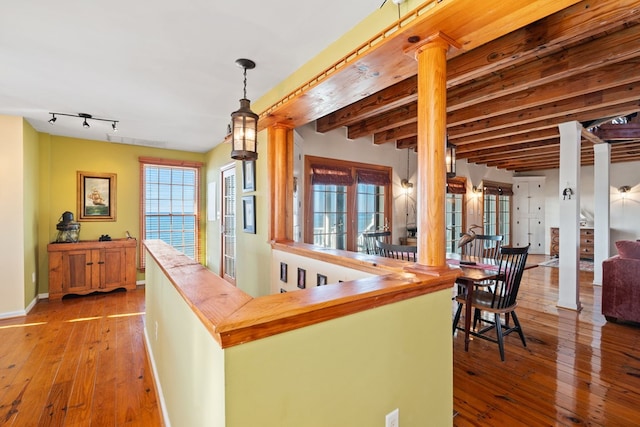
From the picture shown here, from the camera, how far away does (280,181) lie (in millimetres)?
3102

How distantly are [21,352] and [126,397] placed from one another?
155 cm

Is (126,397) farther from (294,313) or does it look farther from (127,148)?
(127,148)

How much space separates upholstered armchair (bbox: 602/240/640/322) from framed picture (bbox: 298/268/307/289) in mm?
3570

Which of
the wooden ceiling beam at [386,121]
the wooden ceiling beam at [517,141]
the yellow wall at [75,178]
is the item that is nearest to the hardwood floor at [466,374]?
the yellow wall at [75,178]

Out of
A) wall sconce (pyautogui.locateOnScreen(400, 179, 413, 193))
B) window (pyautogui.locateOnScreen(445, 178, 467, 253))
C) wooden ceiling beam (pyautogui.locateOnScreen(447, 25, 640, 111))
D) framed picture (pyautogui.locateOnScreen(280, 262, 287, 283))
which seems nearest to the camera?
wooden ceiling beam (pyautogui.locateOnScreen(447, 25, 640, 111))

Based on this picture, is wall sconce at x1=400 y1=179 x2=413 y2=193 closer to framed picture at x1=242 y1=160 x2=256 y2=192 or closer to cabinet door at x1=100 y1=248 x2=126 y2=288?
framed picture at x1=242 y1=160 x2=256 y2=192

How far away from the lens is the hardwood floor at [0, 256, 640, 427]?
1.98 metres

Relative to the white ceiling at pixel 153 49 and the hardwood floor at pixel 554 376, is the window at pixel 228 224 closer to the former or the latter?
the white ceiling at pixel 153 49

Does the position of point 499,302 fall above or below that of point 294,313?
below

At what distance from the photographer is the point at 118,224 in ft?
17.1

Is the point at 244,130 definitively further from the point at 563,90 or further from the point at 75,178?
the point at 75,178

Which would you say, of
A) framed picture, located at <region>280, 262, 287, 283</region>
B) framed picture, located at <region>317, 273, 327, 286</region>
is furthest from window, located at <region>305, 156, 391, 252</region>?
framed picture, located at <region>317, 273, 327, 286</region>

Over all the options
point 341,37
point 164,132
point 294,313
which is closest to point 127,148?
point 164,132

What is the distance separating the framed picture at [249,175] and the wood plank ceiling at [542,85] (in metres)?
1.32
